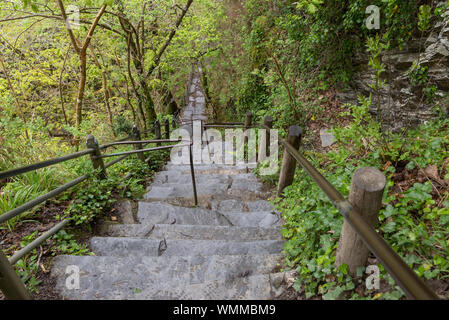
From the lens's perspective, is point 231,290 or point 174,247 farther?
point 174,247

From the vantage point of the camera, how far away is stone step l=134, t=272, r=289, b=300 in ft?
5.65

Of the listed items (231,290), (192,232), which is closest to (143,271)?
(231,290)

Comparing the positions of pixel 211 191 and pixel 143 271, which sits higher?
pixel 143 271

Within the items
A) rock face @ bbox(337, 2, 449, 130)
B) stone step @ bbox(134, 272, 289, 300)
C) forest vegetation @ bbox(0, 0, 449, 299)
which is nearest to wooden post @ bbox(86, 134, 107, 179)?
forest vegetation @ bbox(0, 0, 449, 299)

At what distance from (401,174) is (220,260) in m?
1.99

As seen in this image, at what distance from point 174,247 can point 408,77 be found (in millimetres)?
4019

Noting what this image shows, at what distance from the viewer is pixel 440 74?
3.10m

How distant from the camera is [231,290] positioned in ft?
5.79

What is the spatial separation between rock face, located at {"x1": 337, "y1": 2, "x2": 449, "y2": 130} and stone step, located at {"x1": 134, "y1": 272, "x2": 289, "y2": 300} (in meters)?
2.18

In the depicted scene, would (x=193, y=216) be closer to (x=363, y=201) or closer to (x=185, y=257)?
(x=185, y=257)

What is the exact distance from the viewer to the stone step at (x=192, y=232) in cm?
273

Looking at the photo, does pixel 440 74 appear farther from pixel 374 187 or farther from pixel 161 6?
pixel 161 6

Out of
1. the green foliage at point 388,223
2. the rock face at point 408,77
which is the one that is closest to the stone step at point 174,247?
the green foliage at point 388,223

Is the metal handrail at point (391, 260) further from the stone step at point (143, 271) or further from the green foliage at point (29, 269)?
the green foliage at point (29, 269)
